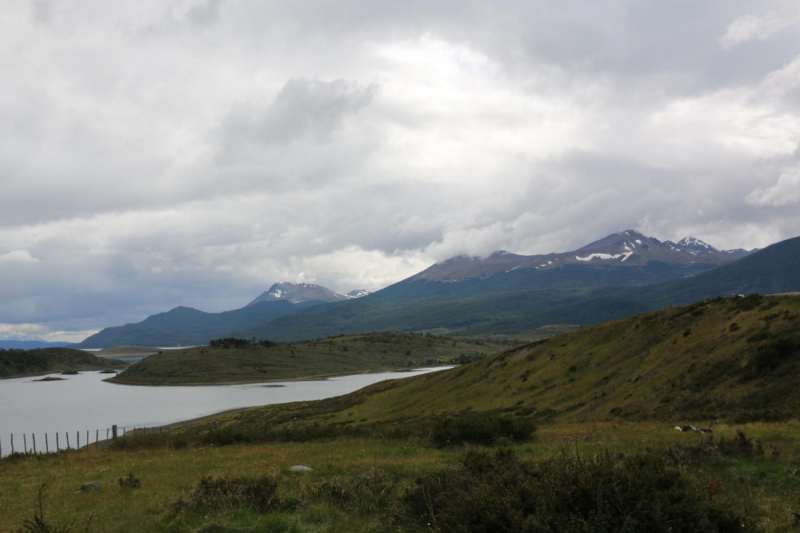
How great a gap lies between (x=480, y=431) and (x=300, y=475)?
343 inches

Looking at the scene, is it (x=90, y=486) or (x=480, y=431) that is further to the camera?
(x=480, y=431)

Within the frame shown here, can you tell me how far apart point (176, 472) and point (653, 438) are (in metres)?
16.9

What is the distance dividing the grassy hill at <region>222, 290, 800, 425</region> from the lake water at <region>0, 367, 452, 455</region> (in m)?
35.9

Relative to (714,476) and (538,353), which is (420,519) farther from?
(538,353)

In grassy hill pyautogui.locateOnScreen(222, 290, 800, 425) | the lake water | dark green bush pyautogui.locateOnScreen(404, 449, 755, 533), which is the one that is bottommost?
the lake water

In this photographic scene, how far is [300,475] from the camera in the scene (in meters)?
15.3

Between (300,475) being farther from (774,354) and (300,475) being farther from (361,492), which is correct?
(774,354)

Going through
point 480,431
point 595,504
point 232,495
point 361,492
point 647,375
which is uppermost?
point 595,504

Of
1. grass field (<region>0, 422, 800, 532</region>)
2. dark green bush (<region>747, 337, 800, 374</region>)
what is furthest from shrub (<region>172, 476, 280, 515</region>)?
dark green bush (<region>747, 337, 800, 374</region>)

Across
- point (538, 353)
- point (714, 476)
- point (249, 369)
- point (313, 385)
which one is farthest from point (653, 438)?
point (249, 369)

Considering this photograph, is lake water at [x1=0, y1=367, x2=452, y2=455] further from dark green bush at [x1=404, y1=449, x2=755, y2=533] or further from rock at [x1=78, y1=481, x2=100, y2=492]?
dark green bush at [x1=404, y1=449, x2=755, y2=533]

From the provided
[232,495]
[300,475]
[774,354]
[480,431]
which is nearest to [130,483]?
[300,475]

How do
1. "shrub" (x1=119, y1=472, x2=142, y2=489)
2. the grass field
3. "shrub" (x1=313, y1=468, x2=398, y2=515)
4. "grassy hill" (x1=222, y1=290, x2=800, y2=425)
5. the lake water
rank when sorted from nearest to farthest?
the grass field < "shrub" (x1=313, y1=468, x2=398, y2=515) < "shrub" (x1=119, y1=472, x2=142, y2=489) < "grassy hill" (x1=222, y1=290, x2=800, y2=425) < the lake water

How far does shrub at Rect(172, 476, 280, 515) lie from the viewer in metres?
11.5
